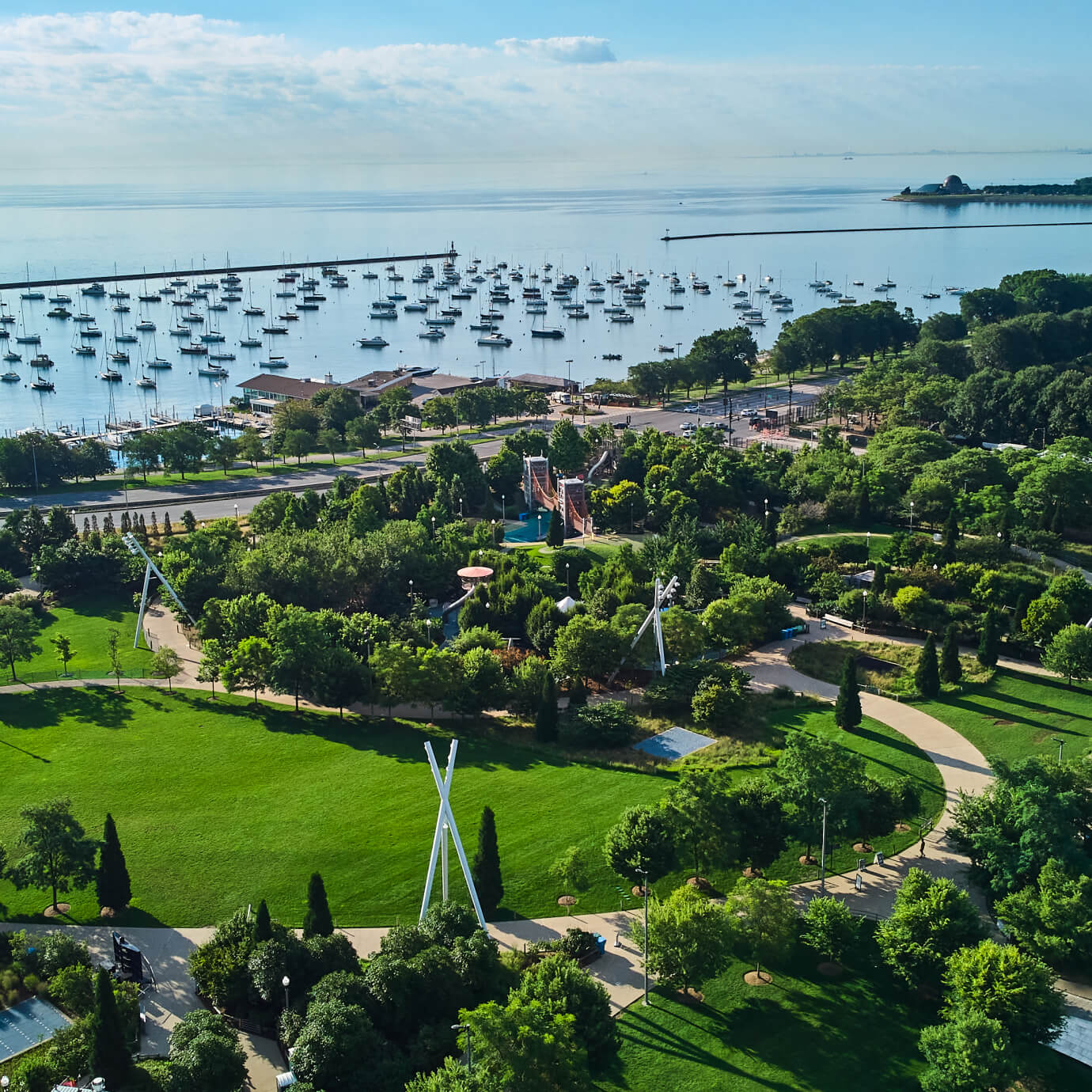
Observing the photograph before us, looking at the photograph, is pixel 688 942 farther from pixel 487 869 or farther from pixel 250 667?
pixel 250 667

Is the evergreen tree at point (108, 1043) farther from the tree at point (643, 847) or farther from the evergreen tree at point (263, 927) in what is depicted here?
the tree at point (643, 847)

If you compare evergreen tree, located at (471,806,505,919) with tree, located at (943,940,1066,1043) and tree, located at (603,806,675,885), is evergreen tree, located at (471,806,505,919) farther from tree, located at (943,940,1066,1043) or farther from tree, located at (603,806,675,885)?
tree, located at (943,940,1066,1043)

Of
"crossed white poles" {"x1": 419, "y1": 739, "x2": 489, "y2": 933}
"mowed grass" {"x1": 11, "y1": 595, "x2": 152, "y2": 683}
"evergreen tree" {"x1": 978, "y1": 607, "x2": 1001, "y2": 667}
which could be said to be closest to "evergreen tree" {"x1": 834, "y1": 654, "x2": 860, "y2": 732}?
"evergreen tree" {"x1": 978, "y1": 607, "x2": 1001, "y2": 667}

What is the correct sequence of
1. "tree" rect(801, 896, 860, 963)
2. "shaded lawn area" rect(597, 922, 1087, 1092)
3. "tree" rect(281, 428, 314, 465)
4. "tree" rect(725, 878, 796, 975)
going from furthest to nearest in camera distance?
"tree" rect(281, 428, 314, 465)
"tree" rect(801, 896, 860, 963)
"tree" rect(725, 878, 796, 975)
"shaded lawn area" rect(597, 922, 1087, 1092)

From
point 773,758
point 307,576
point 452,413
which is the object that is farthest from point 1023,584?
point 452,413

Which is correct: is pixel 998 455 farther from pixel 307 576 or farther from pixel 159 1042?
pixel 159 1042

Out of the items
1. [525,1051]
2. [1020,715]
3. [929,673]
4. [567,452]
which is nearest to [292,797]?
[525,1051]

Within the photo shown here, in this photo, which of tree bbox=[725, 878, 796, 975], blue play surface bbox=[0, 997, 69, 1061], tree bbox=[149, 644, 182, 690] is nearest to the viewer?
blue play surface bbox=[0, 997, 69, 1061]

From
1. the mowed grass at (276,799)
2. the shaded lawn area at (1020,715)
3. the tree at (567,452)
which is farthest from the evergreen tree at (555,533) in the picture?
the shaded lawn area at (1020,715)
